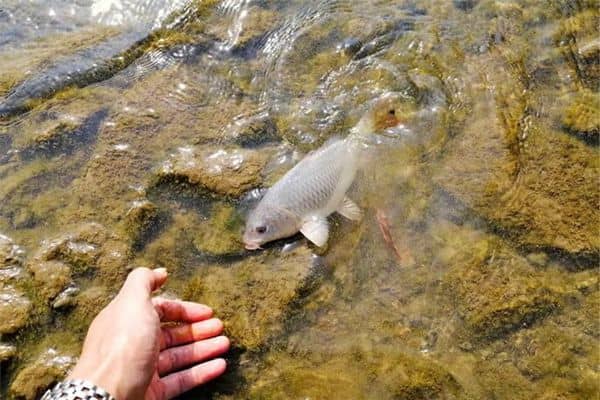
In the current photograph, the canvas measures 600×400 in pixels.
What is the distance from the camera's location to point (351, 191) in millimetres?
3951

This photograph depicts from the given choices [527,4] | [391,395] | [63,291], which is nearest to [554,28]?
[527,4]

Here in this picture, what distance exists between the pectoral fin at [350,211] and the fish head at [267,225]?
319mm

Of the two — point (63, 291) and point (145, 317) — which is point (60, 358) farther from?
point (145, 317)

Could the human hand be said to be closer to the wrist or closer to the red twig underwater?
the wrist

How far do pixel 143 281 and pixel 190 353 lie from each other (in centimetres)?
52

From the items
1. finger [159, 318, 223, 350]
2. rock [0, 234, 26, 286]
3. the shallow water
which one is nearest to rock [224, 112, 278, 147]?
the shallow water

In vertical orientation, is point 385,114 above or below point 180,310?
above

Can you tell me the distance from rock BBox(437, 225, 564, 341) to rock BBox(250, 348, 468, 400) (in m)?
0.38

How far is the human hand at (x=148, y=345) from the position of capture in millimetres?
2955

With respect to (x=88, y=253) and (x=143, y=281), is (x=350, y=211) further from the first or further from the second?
(x=88, y=253)

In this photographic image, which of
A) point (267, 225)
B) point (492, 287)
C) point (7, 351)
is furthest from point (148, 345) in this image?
point (492, 287)

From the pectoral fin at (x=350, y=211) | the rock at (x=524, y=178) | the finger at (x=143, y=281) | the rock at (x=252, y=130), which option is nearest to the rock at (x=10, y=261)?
the finger at (x=143, y=281)

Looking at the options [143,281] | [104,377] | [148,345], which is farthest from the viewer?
[143,281]

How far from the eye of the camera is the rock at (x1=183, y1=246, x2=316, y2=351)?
3.54 meters
